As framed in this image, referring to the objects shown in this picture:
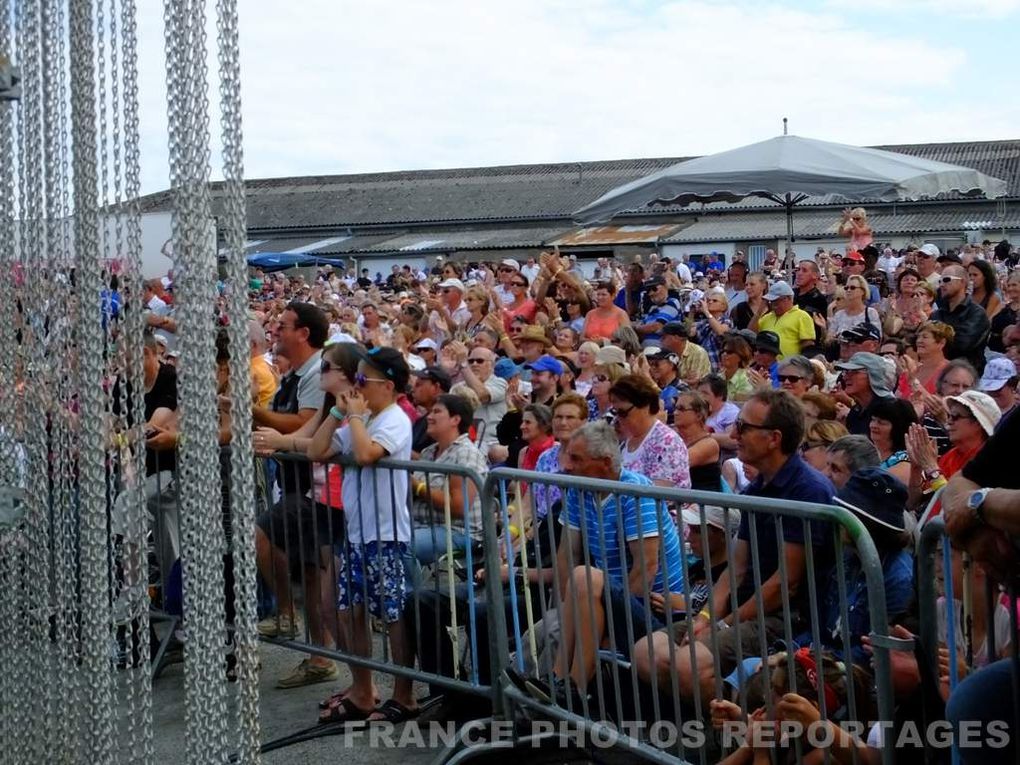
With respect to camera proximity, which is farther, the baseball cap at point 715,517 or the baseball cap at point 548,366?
the baseball cap at point 548,366

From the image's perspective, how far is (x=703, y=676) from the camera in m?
4.61

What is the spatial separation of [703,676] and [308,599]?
2627mm

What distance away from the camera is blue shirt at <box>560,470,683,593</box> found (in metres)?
4.89

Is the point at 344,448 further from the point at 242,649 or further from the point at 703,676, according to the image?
the point at 242,649

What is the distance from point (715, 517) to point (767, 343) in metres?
5.23

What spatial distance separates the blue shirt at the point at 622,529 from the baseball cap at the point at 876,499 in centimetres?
64

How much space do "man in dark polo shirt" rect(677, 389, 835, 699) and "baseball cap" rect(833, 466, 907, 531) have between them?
0.25 m

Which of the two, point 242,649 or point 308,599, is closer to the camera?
point 242,649

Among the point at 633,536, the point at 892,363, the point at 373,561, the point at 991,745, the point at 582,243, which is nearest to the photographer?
the point at 991,745

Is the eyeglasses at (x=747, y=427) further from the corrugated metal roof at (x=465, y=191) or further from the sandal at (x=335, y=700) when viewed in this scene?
the corrugated metal roof at (x=465, y=191)

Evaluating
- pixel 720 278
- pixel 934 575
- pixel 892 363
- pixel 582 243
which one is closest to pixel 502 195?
→ pixel 582 243

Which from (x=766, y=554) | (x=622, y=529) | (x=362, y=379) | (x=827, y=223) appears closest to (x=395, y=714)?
(x=362, y=379)

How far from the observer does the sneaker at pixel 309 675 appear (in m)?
7.02

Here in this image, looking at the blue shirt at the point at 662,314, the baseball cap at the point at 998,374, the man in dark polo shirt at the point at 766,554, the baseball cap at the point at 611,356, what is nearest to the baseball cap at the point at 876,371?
the baseball cap at the point at 998,374
